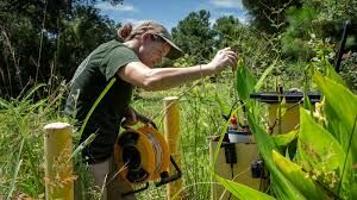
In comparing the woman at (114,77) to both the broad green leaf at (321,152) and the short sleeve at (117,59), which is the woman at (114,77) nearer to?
the short sleeve at (117,59)

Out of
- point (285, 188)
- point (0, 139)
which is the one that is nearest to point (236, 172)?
point (285, 188)

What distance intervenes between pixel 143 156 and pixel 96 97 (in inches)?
14.7

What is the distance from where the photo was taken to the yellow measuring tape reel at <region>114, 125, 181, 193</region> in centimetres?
341

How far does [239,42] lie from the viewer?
149 inches

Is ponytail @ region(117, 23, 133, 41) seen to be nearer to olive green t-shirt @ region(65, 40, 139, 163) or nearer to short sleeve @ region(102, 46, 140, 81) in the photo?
olive green t-shirt @ region(65, 40, 139, 163)

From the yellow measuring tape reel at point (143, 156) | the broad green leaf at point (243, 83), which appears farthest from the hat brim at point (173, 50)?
the broad green leaf at point (243, 83)

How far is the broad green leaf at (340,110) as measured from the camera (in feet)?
5.20

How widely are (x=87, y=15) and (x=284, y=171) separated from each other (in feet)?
66.3

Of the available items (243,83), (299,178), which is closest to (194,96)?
(243,83)

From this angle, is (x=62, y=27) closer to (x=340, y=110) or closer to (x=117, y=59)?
(x=117, y=59)

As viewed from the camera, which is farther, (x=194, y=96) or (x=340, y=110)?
(x=194, y=96)

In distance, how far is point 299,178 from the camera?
1.66 m

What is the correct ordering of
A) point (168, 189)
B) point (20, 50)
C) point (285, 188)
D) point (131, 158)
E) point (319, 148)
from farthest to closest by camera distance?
1. point (20, 50)
2. point (168, 189)
3. point (131, 158)
4. point (285, 188)
5. point (319, 148)

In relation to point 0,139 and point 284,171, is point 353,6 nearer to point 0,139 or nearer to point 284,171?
point 0,139
